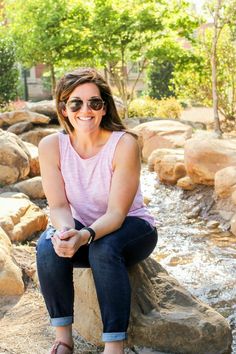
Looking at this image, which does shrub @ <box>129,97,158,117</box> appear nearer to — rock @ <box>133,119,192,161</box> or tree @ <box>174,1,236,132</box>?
tree @ <box>174,1,236,132</box>

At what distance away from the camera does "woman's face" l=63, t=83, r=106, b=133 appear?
100 inches

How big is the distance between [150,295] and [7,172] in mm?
4528

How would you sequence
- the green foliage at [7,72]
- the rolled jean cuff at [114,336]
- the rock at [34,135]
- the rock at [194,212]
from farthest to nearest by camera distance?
the green foliage at [7,72]
the rock at [34,135]
the rock at [194,212]
the rolled jean cuff at [114,336]

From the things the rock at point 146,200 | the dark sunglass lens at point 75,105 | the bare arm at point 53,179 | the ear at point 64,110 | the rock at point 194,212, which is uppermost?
the dark sunglass lens at point 75,105

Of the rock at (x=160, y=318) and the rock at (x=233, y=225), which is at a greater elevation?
the rock at (x=160, y=318)

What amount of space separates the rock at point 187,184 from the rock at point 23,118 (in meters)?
4.32

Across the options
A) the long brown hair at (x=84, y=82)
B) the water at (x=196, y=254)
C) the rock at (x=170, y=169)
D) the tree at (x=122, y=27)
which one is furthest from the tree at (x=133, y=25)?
the long brown hair at (x=84, y=82)

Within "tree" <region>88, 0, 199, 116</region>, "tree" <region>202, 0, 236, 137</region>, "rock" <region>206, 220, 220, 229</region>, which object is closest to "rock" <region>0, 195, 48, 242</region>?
"rock" <region>206, 220, 220, 229</region>

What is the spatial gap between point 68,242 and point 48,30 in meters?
12.7

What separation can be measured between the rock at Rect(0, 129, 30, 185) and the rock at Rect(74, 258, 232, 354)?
430 cm

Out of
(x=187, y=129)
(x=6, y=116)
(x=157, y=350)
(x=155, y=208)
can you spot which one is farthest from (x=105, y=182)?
(x=6, y=116)

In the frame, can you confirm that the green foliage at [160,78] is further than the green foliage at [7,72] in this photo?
Yes

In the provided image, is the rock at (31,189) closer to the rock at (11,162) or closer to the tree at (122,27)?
A: the rock at (11,162)

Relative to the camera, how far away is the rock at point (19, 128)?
10.3 m
